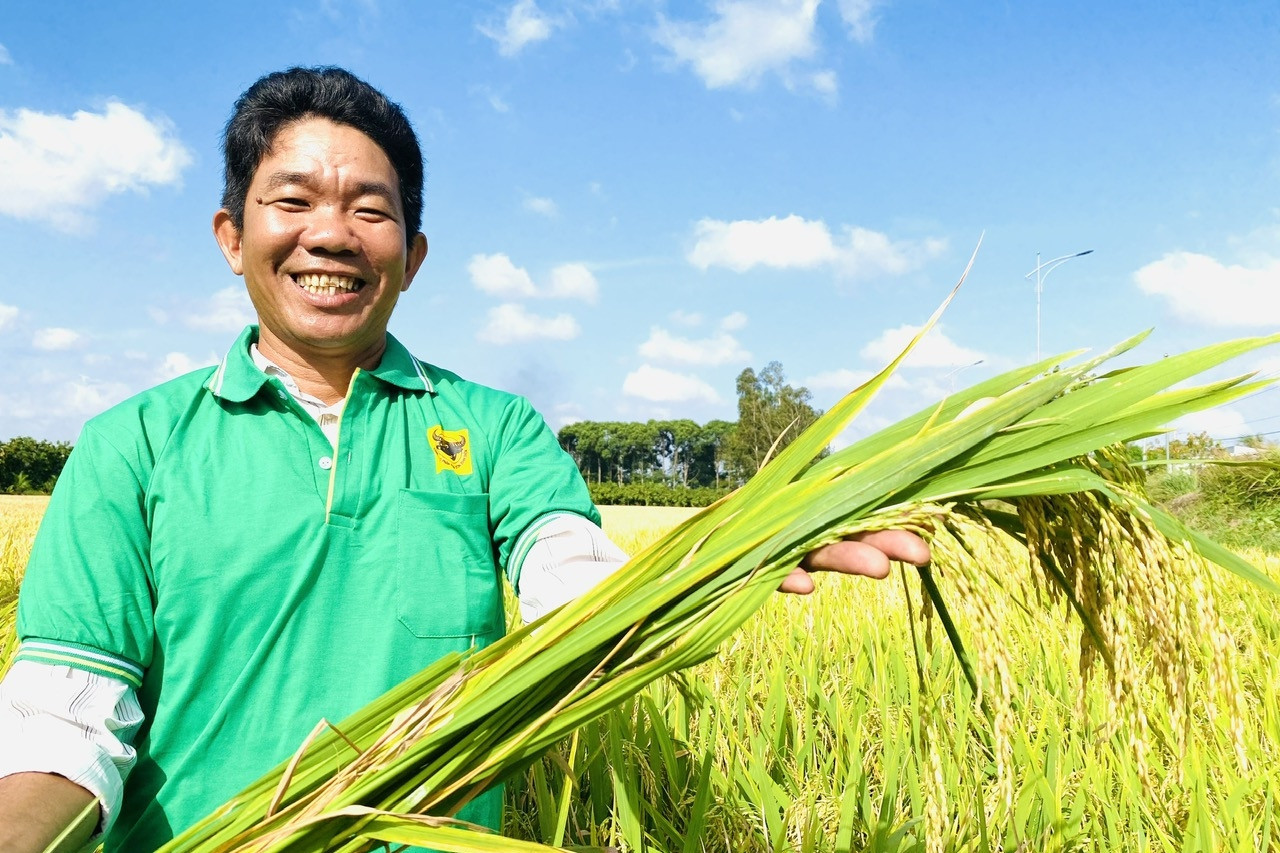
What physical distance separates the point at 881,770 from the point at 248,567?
1848 mm

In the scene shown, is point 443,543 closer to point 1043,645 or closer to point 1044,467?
point 1044,467

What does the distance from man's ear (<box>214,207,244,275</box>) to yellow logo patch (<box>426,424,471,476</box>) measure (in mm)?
602

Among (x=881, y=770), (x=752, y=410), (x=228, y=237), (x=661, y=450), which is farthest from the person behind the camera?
(x=661, y=450)

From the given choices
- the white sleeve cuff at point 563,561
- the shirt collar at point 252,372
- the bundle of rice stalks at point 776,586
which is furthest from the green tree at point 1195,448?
the shirt collar at point 252,372

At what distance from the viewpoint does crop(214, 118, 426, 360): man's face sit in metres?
1.84

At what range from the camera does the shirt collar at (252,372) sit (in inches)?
71.9

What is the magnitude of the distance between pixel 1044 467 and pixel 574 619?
0.60m

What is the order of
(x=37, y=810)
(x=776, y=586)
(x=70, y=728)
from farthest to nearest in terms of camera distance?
(x=70, y=728)
(x=37, y=810)
(x=776, y=586)

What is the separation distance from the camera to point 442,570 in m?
1.79

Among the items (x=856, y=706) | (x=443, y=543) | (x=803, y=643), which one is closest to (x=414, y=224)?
(x=443, y=543)

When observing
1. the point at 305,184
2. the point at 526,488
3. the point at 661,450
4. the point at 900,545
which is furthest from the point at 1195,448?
the point at 661,450

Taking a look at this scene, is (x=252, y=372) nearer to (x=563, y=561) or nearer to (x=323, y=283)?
(x=323, y=283)

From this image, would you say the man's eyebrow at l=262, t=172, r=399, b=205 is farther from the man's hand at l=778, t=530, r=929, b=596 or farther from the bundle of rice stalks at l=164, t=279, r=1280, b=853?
the man's hand at l=778, t=530, r=929, b=596

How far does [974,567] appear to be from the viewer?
1091mm
